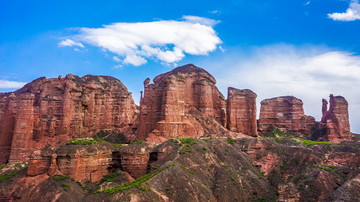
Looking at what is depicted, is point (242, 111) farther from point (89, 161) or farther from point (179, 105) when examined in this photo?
point (89, 161)

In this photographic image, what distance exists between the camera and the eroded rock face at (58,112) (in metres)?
49.0

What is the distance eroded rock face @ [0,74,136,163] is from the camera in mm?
48969

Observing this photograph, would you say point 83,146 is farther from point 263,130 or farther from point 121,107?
point 263,130

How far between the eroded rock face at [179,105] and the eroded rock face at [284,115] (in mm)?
13308

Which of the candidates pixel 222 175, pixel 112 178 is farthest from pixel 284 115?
pixel 112 178

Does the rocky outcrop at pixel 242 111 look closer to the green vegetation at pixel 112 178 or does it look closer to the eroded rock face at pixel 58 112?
the eroded rock face at pixel 58 112

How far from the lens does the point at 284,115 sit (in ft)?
208

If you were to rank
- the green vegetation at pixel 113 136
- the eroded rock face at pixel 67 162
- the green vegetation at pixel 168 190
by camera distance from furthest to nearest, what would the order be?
the green vegetation at pixel 113 136, the eroded rock face at pixel 67 162, the green vegetation at pixel 168 190

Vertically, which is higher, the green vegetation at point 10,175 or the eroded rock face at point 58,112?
the eroded rock face at point 58,112

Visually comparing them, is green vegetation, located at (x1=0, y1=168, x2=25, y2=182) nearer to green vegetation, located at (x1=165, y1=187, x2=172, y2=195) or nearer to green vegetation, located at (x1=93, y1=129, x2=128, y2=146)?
green vegetation, located at (x1=165, y1=187, x2=172, y2=195)

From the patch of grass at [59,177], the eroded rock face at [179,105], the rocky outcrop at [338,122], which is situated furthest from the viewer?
the rocky outcrop at [338,122]

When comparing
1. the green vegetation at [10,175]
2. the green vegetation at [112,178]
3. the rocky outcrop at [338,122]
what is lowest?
the green vegetation at [112,178]

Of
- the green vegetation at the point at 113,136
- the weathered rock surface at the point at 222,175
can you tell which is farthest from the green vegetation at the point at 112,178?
the green vegetation at the point at 113,136

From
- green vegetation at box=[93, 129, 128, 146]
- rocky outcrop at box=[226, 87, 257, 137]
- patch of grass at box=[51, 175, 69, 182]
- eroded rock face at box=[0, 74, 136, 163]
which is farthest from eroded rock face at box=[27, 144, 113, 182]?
rocky outcrop at box=[226, 87, 257, 137]
